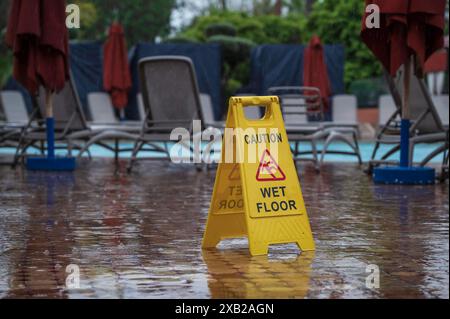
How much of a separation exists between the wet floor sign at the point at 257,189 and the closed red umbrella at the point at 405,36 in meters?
3.90

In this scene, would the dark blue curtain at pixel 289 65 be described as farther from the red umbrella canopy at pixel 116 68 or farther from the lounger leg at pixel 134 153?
the lounger leg at pixel 134 153

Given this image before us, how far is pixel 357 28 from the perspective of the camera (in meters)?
33.0

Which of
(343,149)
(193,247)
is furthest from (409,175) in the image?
(343,149)

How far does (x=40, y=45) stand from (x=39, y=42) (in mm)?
119

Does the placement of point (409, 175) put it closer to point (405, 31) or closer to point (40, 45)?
point (405, 31)

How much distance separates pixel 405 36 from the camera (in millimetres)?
9625

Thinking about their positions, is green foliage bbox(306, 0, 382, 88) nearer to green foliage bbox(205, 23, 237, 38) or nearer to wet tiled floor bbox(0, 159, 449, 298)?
green foliage bbox(205, 23, 237, 38)

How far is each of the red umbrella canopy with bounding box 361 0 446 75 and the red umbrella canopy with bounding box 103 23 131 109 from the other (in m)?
11.7

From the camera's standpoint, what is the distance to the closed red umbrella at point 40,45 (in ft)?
36.3

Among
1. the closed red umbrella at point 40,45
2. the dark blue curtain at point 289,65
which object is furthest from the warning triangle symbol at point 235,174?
the dark blue curtain at point 289,65

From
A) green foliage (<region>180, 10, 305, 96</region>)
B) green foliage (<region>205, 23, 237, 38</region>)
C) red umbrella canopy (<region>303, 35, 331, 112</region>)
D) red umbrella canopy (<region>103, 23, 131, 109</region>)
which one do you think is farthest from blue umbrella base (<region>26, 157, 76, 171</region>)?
green foliage (<region>205, 23, 237, 38</region>)

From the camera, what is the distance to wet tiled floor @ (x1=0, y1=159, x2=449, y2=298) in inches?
173

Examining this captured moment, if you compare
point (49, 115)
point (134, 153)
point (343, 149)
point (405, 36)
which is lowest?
point (343, 149)

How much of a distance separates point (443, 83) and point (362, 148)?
6030 mm
